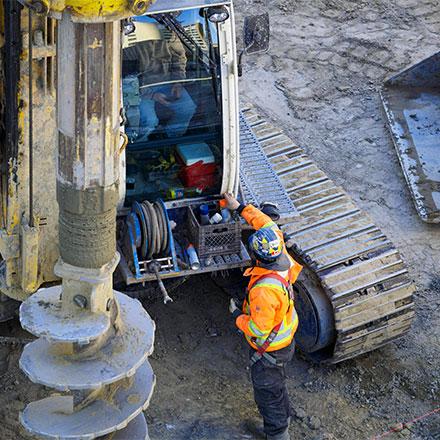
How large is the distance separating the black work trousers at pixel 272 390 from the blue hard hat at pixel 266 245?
29.4 inches

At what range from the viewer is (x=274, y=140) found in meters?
9.24

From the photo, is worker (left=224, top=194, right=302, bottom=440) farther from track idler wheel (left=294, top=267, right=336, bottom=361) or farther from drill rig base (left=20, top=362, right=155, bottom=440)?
drill rig base (left=20, top=362, right=155, bottom=440)

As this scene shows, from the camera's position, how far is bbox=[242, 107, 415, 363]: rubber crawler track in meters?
7.52

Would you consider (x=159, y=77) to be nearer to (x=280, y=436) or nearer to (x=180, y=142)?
(x=180, y=142)

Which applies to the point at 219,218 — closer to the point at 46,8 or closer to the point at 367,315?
the point at 367,315

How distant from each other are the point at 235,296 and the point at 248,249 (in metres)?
0.76

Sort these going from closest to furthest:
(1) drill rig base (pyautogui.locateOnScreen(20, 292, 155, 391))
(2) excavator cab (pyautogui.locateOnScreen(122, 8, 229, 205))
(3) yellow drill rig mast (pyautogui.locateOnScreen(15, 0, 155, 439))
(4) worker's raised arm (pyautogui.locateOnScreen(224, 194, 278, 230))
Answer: (3) yellow drill rig mast (pyautogui.locateOnScreen(15, 0, 155, 439)), (1) drill rig base (pyautogui.locateOnScreen(20, 292, 155, 391)), (2) excavator cab (pyautogui.locateOnScreen(122, 8, 229, 205)), (4) worker's raised arm (pyautogui.locateOnScreen(224, 194, 278, 230))

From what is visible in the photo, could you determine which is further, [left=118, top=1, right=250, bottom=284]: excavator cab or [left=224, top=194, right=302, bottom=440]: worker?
[left=118, top=1, right=250, bottom=284]: excavator cab

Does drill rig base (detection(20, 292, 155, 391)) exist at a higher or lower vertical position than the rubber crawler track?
higher

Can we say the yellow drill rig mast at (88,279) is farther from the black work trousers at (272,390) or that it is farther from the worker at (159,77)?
the worker at (159,77)

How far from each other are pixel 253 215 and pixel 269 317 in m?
0.82

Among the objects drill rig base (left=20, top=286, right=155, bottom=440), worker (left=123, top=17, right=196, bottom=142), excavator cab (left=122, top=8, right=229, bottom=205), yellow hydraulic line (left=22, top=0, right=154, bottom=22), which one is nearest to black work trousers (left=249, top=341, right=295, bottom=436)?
excavator cab (left=122, top=8, right=229, bottom=205)

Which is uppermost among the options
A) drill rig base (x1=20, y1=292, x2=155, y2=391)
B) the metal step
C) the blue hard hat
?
drill rig base (x1=20, y1=292, x2=155, y2=391)

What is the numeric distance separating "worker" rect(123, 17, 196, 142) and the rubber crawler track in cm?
125
